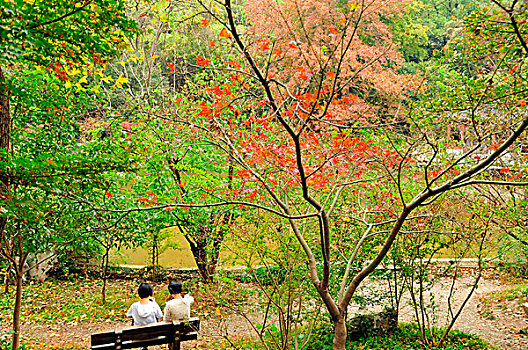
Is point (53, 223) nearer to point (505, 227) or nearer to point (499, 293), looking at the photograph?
point (505, 227)

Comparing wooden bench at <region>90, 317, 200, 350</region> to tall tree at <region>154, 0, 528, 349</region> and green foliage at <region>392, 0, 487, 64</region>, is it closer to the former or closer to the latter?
tall tree at <region>154, 0, 528, 349</region>

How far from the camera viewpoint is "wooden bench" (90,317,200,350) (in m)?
3.89

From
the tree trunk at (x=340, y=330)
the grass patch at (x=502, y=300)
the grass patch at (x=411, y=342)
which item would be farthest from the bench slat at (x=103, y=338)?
the grass patch at (x=502, y=300)

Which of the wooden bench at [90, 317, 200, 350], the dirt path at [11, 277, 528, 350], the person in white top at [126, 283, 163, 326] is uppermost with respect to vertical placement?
the person in white top at [126, 283, 163, 326]

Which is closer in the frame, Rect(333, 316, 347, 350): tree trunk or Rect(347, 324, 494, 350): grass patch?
Rect(333, 316, 347, 350): tree trunk

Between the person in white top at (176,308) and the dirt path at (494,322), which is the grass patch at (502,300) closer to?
the dirt path at (494,322)

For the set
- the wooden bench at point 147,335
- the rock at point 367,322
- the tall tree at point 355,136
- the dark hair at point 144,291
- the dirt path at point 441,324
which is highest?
the tall tree at point 355,136

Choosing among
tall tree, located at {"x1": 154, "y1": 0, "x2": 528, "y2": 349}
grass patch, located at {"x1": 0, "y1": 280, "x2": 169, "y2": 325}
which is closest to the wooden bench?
tall tree, located at {"x1": 154, "y1": 0, "x2": 528, "y2": 349}

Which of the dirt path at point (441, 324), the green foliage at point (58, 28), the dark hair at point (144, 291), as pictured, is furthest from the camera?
the dirt path at point (441, 324)

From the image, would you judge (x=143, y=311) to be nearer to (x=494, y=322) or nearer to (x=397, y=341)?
(x=397, y=341)

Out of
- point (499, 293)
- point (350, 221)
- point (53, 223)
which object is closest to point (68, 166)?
point (53, 223)

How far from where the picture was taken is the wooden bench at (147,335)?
12.8 ft

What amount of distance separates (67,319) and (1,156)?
16.0 feet

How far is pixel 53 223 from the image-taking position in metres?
3.94
